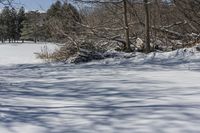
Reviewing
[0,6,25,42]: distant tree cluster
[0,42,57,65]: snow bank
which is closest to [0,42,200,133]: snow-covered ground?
[0,42,57,65]: snow bank

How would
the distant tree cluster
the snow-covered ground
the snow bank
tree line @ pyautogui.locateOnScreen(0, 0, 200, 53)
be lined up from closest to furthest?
the snow-covered ground < tree line @ pyautogui.locateOnScreen(0, 0, 200, 53) < the snow bank < the distant tree cluster

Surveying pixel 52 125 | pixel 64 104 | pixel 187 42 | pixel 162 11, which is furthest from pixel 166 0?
pixel 52 125

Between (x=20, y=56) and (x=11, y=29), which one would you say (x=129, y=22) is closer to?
(x=20, y=56)

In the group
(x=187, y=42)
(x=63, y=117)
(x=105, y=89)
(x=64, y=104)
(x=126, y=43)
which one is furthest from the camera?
(x=126, y=43)

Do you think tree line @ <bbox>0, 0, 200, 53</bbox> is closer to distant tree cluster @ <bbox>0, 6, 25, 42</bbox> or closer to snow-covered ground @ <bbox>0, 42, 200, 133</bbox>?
snow-covered ground @ <bbox>0, 42, 200, 133</bbox>

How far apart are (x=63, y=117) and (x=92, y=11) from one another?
1294 centimetres

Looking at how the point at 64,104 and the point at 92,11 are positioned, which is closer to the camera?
the point at 64,104

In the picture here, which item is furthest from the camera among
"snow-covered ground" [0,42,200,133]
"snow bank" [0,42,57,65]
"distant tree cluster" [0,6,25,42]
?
"distant tree cluster" [0,6,25,42]

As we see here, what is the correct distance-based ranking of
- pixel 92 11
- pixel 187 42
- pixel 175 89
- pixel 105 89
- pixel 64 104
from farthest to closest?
pixel 92 11, pixel 187 42, pixel 105 89, pixel 175 89, pixel 64 104

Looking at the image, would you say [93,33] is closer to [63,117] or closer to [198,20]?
[198,20]

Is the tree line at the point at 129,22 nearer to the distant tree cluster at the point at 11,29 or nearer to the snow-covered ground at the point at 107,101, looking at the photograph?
the snow-covered ground at the point at 107,101

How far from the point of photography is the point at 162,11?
701 inches

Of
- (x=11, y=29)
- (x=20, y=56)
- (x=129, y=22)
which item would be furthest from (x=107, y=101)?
(x=11, y=29)

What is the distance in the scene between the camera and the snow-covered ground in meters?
5.26
